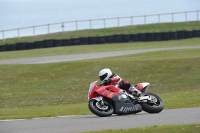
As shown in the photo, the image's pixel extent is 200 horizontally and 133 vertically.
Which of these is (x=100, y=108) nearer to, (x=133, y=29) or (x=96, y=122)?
(x=96, y=122)

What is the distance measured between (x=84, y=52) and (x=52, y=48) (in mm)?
4272

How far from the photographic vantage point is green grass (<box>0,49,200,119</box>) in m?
23.1

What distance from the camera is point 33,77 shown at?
97.5 ft

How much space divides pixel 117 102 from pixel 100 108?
0.41 meters

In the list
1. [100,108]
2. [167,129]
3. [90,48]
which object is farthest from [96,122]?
[90,48]

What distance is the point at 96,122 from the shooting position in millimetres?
13625

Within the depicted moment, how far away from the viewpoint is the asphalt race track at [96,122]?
1269cm

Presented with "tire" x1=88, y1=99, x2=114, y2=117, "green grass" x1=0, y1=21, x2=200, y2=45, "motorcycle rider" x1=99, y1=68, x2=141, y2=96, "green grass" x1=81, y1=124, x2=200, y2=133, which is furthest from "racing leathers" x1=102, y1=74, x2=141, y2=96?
"green grass" x1=0, y1=21, x2=200, y2=45

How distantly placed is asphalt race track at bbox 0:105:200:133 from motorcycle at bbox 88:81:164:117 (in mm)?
155

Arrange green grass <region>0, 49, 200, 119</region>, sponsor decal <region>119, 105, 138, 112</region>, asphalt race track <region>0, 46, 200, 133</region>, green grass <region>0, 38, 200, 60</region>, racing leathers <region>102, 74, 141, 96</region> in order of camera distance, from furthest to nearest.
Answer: green grass <region>0, 38, 200, 60</region>
green grass <region>0, 49, 200, 119</region>
racing leathers <region>102, 74, 141, 96</region>
sponsor decal <region>119, 105, 138, 112</region>
asphalt race track <region>0, 46, 200, 133</region>

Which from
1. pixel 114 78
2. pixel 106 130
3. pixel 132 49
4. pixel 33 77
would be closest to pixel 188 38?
pixel 132 49

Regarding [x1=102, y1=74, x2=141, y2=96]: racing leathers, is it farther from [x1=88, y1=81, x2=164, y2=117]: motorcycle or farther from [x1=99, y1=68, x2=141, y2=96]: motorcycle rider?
[x1=88, y1=81, x2=164, y2=117]: motorcycle

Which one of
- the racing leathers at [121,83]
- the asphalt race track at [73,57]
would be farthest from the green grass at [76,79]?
the asphalt race track at [73,57]

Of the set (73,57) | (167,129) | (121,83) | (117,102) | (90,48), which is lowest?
(90,48)
